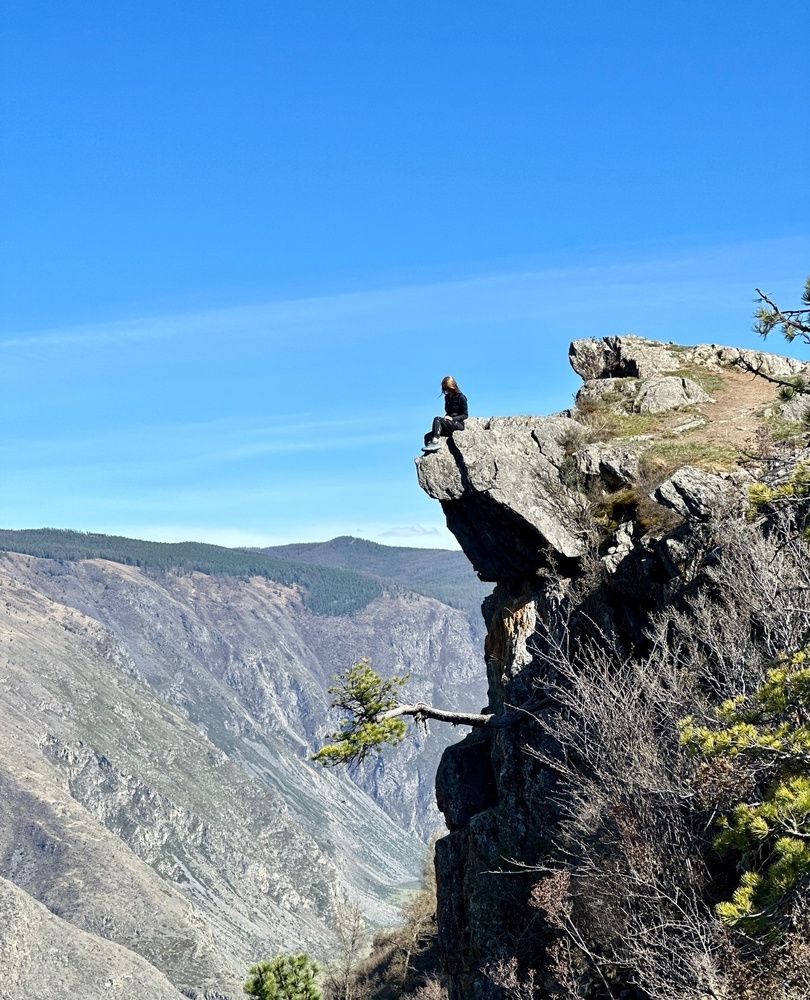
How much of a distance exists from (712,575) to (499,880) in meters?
8.25

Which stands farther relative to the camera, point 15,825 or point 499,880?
point 15,825

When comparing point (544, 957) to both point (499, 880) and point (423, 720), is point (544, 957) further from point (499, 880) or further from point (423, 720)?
point (423, 720)

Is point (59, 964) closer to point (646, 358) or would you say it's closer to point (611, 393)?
point (646, 358)

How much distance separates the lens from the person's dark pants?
27.3 metres

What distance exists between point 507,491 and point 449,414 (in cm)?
318

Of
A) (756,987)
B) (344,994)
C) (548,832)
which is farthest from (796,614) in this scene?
(344,994)

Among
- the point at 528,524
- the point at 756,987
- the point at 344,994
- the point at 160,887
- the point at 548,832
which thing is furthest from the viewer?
the point at 160,887

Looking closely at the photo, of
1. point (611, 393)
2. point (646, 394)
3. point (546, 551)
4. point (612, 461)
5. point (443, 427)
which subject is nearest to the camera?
point (546, 551)

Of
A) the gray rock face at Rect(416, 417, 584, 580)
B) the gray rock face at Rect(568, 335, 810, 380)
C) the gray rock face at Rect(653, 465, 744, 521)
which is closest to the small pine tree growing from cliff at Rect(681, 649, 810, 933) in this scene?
the gray rock face at Rect(653, 465, 744, 521)

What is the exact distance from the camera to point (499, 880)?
21.8 meters

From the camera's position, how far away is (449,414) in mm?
27703

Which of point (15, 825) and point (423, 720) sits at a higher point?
point (423, 720)

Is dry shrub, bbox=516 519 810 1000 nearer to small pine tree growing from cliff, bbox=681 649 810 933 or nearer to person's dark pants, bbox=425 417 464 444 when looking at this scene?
small pine tree growing from cliff, bbox=681 649 810 933

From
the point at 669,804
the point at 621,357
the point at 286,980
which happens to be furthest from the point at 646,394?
the point at 286,980
